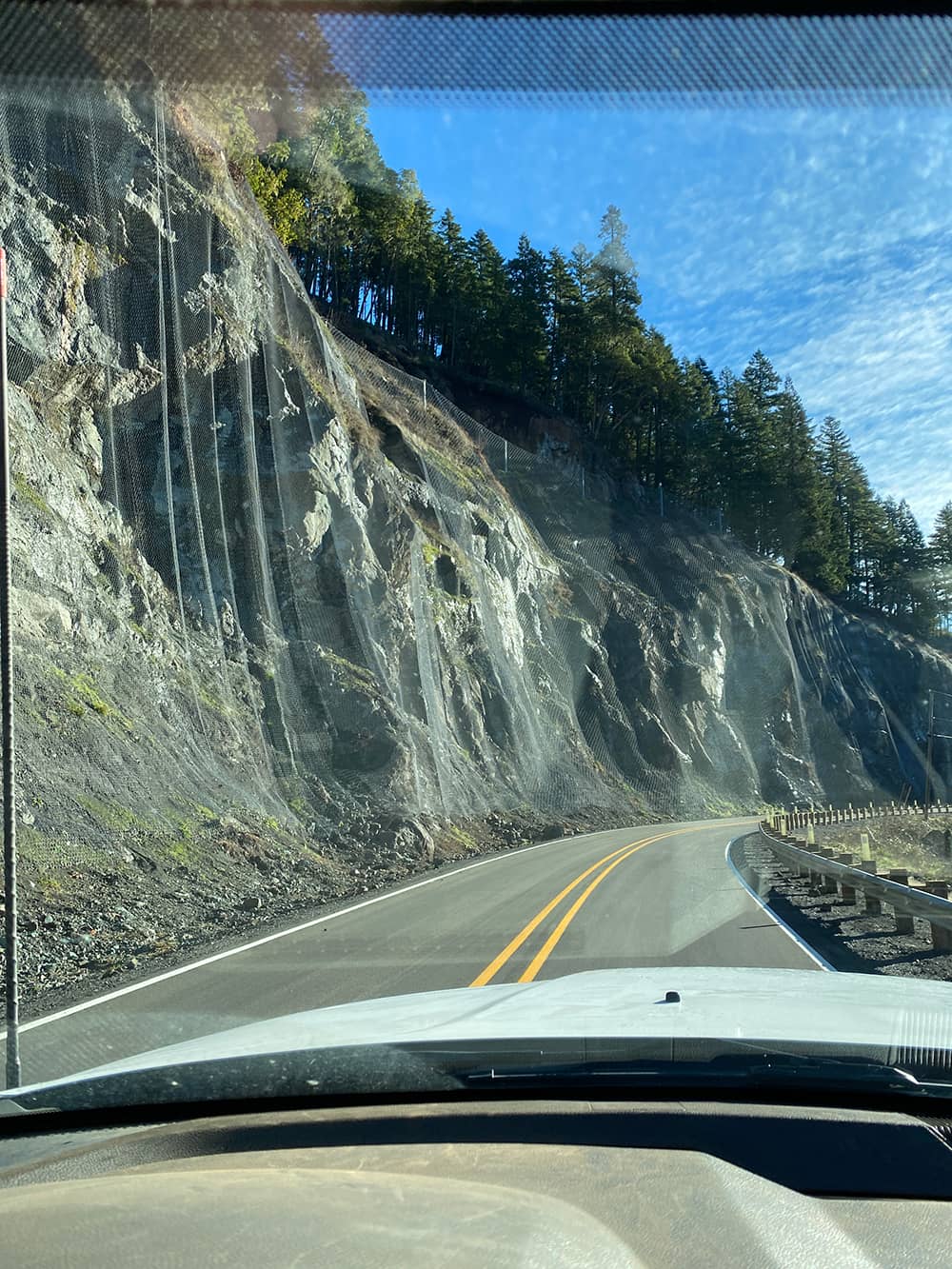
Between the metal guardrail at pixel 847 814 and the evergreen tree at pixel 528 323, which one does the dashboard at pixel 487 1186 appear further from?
the evergreen tree at pixel 528 323

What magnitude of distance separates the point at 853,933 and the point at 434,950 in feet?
17.1

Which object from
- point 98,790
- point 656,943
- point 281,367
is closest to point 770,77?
point 656,943

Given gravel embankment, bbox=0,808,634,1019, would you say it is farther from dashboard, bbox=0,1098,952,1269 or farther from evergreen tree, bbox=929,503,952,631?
evergreen tree, bbox=929,503,952,631

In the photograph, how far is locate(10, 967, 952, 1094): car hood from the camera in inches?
136

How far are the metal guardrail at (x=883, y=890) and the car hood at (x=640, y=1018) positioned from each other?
5.75 m

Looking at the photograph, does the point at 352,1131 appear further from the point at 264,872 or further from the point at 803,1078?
the point at 264,872

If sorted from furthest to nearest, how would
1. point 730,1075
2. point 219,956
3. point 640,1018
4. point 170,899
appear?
point 170,899, point 219,956, point 640,1018, point 730,1075

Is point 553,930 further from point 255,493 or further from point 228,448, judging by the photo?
point 228,448

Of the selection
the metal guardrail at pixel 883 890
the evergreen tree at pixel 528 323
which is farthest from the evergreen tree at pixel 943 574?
the metal guardrail at pixel 883 890

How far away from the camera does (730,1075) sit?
3.28m

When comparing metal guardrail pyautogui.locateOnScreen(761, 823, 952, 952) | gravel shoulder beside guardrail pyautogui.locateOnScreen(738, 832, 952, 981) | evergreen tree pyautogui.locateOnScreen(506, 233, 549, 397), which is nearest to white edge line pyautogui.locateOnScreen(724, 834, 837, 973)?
gravel shoulder beside guardrail pyautogui.locateOnScreen(738, 832, 952, 981)

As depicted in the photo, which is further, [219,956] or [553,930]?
[553,930]

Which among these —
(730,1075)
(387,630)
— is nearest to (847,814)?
(387,630)

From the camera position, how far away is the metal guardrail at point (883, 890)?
32.7 feet
